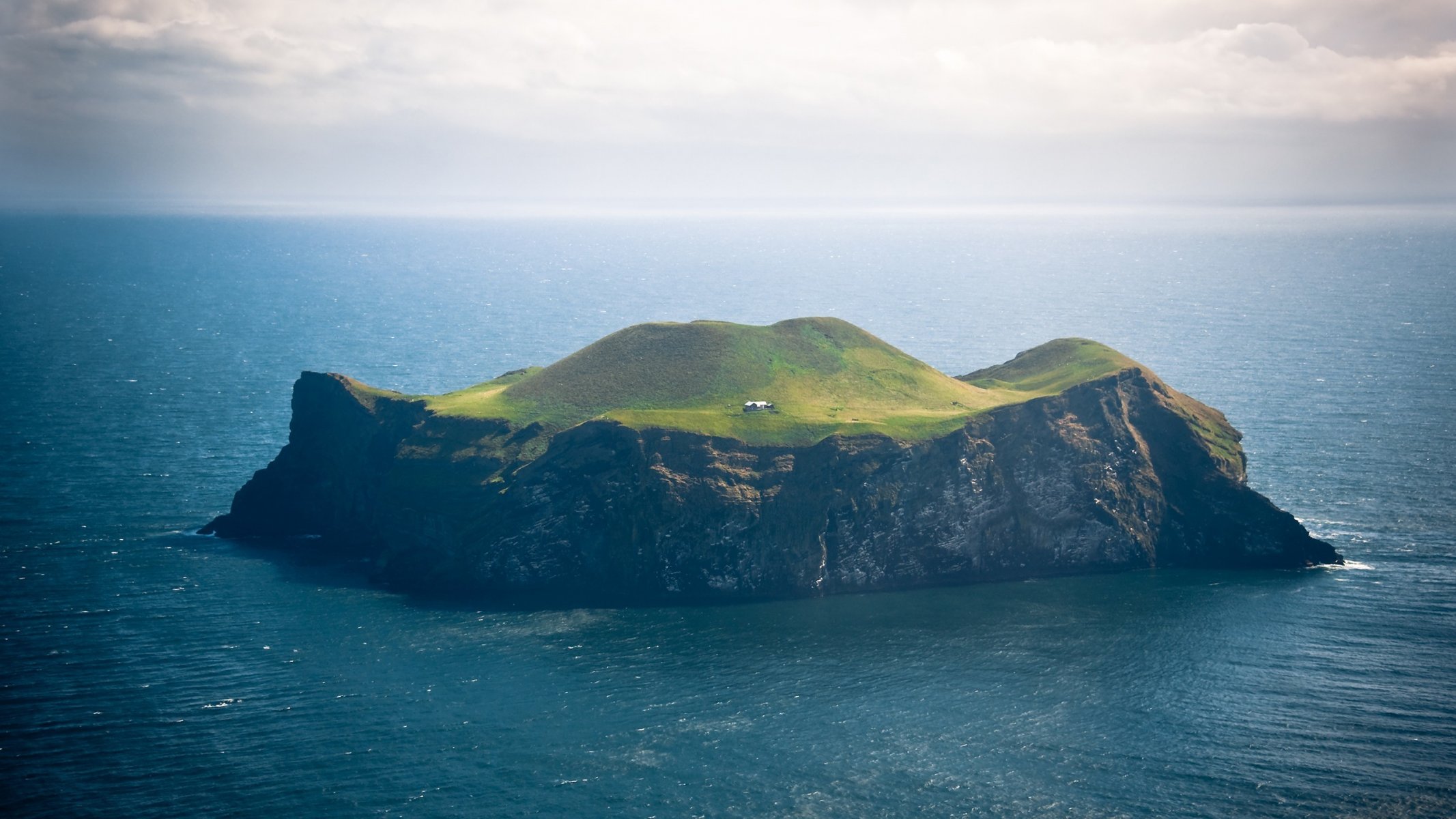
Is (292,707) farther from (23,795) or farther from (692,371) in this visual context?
(692,371)

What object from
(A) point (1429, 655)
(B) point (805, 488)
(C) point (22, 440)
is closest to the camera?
(A) point (1429, 655)

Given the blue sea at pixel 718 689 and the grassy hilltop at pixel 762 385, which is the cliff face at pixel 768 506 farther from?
the blue sea at pixel 718 689

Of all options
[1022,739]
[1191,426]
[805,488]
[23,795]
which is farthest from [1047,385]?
[23,795]

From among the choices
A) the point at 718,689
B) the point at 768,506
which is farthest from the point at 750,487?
the point at 718,689

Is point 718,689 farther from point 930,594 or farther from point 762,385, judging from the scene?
point 762,385

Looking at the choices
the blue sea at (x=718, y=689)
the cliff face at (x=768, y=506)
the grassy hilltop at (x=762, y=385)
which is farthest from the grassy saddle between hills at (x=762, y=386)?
the blue sea at (x=718, y=689)

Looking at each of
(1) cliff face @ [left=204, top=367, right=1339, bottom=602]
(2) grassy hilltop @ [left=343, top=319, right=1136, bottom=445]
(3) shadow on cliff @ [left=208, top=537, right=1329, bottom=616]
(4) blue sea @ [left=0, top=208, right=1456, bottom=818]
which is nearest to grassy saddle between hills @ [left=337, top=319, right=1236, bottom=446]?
(2) grassy hilltop @ [left=343, top=319, right=1136, bottom=445]
